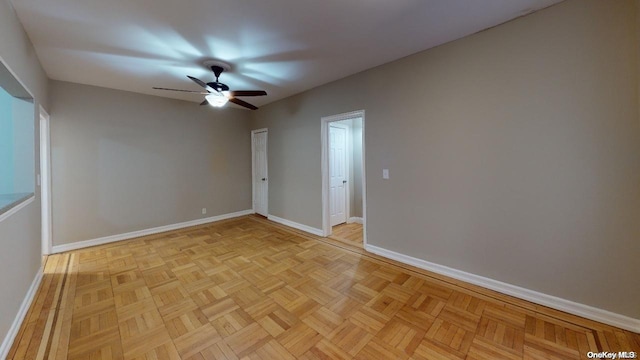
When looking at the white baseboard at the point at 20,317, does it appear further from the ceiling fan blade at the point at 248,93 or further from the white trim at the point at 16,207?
the ceiling fan blade at the point at 248,93

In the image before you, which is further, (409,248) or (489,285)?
(409,248)

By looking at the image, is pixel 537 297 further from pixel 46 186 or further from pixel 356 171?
pixel 46 186

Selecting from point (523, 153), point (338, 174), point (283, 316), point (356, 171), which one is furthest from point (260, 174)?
point (523, 153)

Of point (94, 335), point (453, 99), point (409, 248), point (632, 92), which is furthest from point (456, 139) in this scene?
point (94, 335)

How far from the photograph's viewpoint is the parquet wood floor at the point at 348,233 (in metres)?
3.90

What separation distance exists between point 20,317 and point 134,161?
274 cm

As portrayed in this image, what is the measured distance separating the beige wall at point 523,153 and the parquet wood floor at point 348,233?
26.3 inches

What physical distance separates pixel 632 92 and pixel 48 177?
634 cm

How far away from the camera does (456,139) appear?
2.57 meters

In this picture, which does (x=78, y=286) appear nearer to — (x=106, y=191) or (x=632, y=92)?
(x=106, y=191)

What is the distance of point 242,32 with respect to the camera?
2.32 meters
